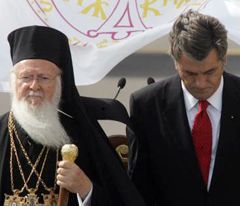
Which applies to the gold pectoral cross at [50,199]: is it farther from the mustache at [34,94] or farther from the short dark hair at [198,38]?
the short dark hair at [198,38]

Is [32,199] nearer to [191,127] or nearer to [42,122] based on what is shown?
[42,122]

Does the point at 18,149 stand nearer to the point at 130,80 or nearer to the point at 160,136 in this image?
the point at 160,136

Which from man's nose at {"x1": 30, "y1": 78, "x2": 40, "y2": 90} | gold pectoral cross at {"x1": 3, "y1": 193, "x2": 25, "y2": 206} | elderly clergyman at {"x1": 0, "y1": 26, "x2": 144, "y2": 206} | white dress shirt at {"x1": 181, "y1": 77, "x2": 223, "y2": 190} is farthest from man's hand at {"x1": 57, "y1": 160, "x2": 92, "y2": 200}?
white dress shirt at {"x1": 181, "y1": 77, "x2": 223, "y2": 190}

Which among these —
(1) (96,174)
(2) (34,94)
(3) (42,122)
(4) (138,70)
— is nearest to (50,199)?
(1) (96,174)

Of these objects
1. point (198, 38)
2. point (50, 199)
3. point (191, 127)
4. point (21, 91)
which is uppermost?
point (198, 38)

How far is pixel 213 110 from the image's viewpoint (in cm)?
424

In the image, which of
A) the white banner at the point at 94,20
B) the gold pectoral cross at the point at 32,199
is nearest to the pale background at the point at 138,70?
the white banner at the point at 94,20

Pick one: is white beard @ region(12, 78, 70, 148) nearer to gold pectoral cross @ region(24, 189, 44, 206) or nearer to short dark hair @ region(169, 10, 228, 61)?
gold pectoral cross @ region(24, 189, 44, 206)

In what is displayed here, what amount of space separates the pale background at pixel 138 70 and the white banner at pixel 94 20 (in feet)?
3.67

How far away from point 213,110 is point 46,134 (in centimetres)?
81

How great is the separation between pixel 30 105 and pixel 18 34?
0.37m

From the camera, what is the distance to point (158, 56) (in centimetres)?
626

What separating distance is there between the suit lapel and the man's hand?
52 cm

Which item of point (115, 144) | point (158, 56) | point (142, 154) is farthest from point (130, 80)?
point (142, 154)
